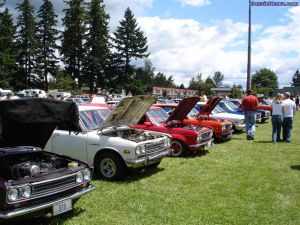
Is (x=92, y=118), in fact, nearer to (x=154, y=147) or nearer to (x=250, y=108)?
(x=154, y=147)

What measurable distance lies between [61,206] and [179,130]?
21.5 ft

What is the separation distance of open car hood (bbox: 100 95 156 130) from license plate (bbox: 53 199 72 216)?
10.9ft

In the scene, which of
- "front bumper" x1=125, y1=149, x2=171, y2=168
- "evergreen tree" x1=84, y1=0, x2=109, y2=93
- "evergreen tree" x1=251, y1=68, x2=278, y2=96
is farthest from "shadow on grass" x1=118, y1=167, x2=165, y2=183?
"evergreen tree" x1=251, y1=68, x2=278, y2=96

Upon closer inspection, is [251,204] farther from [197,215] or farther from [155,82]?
[155,82]

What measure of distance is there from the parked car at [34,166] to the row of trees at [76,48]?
185 ft

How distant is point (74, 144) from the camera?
30.3 feet

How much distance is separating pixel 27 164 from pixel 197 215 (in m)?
2.81

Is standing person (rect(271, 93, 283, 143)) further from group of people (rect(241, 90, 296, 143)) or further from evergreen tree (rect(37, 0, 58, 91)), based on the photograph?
evergreen tree (rect(37, 0, 58, 91))

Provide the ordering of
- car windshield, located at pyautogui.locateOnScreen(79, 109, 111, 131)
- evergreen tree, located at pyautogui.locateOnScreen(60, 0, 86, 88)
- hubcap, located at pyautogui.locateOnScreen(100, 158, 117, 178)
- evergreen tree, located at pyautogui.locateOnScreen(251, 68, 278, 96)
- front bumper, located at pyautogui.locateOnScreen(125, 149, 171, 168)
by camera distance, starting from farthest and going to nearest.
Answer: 1. evergreen tree, located at pyautogui.locateOnScreen(251, 68, 278, 96)
2. evergreen tree, located at pyautogui.locateOnScreen(60, 0, 86, 88)
3. car windshield, located at pyautogui.locateOnScreen(79, 109, 111, 131)
4. hubcap, located at pyautogui.locateOnScreen(100, 158, 117, 178)
5. front bumper, located at pyautogui.locateOnScreen(125, 149, 171, 168)

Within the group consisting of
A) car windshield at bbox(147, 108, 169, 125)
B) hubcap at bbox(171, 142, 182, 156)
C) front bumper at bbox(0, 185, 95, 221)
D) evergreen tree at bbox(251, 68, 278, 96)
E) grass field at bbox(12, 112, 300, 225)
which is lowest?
grass field at bbox(12, 112, 300, 225)

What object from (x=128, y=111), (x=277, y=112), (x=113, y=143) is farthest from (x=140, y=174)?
(x=277, y=112)

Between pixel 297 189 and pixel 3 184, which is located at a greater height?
pixel 3 184

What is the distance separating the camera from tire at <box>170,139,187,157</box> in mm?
12008

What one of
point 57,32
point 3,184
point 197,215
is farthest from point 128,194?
point 57,32
